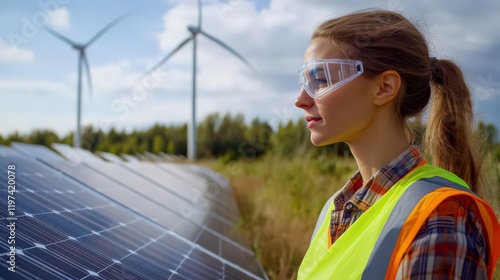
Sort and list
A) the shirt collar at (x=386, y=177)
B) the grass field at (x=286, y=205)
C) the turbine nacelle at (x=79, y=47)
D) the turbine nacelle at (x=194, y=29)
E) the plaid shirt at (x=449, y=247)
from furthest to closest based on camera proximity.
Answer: the turbine nacelle at (x=194, y=29), the turbine nacelle at (x=79, y=47), the grass field at (x=286, y=205), the shirt collar at (x=386, y=177), the plaid shirt at (x=449, y=247)

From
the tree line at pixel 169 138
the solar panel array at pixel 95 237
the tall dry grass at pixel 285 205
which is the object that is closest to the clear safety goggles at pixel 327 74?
the solar panel array at pixel 95 237

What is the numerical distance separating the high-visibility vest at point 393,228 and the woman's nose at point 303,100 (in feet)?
2.06

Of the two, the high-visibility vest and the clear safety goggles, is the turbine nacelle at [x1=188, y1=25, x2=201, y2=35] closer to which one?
the clear safety goggles

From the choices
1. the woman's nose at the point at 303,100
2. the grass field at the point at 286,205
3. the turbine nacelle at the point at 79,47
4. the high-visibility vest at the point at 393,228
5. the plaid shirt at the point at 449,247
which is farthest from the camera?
the turbine nacelle at the point at 79,47

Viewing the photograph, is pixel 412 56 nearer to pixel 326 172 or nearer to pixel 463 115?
pixel 463 115

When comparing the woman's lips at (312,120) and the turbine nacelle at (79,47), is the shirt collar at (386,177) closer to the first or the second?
the woman's lips at (312,120)

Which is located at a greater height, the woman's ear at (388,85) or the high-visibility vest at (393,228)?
the woman's ear at (388,85)

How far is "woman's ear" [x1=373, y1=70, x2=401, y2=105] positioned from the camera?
3055 mm

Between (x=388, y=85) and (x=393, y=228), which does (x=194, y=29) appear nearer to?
(x=388, y=85)

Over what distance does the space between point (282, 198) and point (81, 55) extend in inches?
551

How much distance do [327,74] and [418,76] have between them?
0.51 m

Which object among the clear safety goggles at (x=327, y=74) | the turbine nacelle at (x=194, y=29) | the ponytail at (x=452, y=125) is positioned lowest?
the ponytail at (x=452, y=125)

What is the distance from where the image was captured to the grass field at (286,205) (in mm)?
7301

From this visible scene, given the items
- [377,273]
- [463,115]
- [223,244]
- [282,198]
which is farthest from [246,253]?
[282,198]
